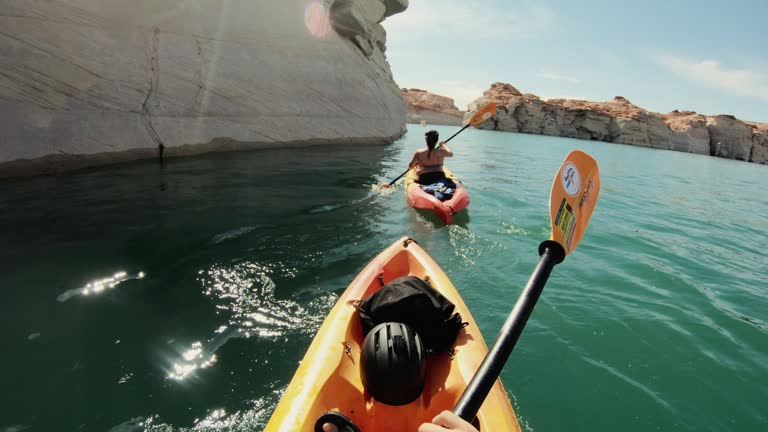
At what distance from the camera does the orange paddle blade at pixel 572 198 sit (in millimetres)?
2490

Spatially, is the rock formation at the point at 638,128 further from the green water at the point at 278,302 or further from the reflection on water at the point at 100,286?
the reflection on water at the point at 100,286

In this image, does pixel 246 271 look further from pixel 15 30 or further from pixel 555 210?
pixel 15 30

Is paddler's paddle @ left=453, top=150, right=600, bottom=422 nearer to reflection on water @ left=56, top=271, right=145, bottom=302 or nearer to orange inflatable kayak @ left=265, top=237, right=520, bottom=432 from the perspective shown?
orange inflatable kayak @ left=265, top=237, right=520, bottom=432

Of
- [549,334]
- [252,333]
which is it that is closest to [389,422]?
[252,333]

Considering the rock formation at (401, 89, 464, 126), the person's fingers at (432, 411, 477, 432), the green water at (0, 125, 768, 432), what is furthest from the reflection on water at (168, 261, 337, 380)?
the rock formation at (401, 89, 464, 126)

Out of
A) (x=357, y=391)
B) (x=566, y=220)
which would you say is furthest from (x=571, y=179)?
(x=357, y=391)

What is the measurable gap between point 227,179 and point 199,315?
4.65 meters

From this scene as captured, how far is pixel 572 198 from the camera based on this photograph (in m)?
2.70

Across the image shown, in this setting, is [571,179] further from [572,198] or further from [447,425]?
[447,425]

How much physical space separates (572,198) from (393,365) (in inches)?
70.8

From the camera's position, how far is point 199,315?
3209 mm

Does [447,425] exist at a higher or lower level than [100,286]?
higher

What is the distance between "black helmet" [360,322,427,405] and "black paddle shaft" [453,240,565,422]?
1.16ft

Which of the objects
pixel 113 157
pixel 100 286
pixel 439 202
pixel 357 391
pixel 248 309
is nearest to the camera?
pixel 357 391
